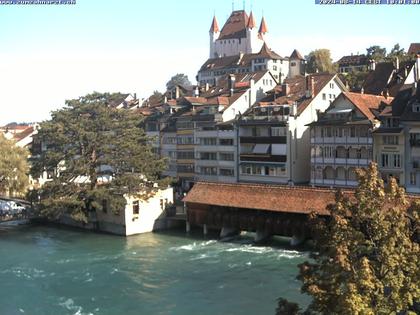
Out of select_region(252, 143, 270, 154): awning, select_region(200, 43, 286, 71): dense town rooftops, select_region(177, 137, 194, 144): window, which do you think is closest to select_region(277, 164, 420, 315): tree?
select_region(252, 143, 270, 154): awning

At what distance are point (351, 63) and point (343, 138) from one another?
5834 cm

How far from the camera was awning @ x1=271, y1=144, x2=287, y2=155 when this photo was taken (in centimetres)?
6119

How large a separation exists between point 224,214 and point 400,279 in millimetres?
36157

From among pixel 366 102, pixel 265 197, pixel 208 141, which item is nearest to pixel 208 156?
pixel 208 141

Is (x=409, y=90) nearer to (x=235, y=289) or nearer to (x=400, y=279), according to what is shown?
(x=235, y=289)

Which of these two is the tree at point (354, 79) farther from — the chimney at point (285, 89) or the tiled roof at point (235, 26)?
the tiled roof at point (235, 26)

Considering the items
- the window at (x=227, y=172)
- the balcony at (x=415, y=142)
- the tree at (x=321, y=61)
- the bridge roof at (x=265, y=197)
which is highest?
the tree at (x=321, y=61)

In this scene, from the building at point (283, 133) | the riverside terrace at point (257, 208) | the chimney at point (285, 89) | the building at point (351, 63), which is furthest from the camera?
the building at point (351, 63)

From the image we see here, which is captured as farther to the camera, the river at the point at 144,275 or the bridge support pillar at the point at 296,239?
the bridge support pillar at the point at 296,239

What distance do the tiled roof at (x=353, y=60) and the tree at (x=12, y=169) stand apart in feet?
207

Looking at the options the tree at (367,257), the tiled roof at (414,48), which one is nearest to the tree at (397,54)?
the tiled roof at (414,48)

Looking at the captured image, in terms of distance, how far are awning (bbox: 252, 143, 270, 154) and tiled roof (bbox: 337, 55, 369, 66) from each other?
162 feet

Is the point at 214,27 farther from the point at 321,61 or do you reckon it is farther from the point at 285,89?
the point at 285,89

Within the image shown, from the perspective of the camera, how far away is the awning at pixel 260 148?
62.8 metres
